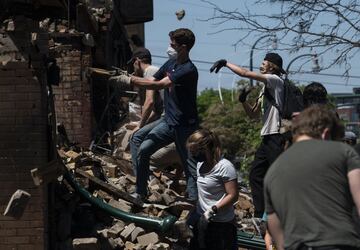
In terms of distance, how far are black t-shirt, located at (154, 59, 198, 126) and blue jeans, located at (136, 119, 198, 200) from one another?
8 cm

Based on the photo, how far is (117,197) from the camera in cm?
882

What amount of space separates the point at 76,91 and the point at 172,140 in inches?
181

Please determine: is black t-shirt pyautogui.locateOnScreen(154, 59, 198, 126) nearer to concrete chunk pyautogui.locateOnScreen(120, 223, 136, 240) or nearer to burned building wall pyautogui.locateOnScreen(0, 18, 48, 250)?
concrete chunk pyautogui.locateOnScreen(120, 223, 136, 240)

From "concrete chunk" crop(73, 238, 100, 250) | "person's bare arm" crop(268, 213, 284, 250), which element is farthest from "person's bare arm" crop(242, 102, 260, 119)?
"person's bare arm" crop(268, 213, 284, 250)

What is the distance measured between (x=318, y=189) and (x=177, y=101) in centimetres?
→ 399

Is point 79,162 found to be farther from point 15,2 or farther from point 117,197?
point 15,2

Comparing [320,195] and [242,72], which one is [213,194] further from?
[320,195]

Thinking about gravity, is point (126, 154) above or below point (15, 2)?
below

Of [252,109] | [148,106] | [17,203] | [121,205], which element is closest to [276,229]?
[252,109]

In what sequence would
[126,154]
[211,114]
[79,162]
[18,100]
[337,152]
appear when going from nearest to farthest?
[337,152], [18,100], [79,162], [126,154], [211,114]

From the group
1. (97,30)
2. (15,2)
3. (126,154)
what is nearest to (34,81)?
(15,2)

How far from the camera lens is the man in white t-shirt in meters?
7.15

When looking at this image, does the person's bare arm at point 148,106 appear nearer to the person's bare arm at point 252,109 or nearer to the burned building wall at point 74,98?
the person's bare arm at point 252,109

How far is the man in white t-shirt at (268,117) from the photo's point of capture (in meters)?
7.15
